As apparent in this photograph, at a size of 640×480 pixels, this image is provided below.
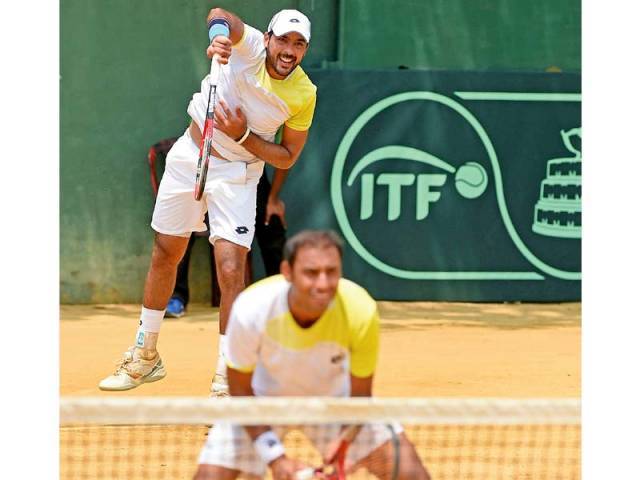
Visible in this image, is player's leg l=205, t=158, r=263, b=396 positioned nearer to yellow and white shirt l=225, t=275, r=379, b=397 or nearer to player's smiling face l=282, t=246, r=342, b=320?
yellow and white shirt l=225, t=275, r=379, b=397

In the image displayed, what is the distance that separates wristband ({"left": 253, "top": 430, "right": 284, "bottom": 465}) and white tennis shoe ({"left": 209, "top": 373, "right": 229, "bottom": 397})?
232 cm

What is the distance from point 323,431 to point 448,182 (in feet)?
23.2

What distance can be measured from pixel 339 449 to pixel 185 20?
765 cm

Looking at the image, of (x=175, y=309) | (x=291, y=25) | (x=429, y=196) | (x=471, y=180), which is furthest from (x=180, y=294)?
(x=291, y=25)

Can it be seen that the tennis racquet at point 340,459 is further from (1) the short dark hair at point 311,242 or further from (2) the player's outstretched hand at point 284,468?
(1) the short dark hair at point 311,242

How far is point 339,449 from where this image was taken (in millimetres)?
4672

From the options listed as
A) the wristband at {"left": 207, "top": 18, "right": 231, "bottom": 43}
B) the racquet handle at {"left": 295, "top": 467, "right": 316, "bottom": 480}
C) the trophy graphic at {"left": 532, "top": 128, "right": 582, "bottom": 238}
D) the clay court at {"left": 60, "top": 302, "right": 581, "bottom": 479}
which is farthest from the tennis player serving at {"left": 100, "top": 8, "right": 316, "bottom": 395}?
the trophy graphic at {"left": 532, "top": 128, "right": 582, "bottom": 238}

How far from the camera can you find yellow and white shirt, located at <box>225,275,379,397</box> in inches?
189

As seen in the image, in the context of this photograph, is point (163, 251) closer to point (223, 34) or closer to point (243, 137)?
point (243, 137)
